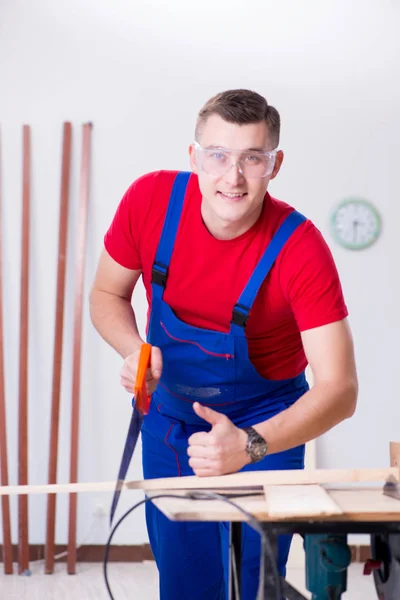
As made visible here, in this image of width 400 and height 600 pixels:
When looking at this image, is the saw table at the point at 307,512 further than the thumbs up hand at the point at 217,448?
No

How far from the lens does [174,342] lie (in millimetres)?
2180

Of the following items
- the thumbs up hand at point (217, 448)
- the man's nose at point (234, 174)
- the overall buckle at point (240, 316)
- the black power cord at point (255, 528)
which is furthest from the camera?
the overall buckle at point (240, 316)

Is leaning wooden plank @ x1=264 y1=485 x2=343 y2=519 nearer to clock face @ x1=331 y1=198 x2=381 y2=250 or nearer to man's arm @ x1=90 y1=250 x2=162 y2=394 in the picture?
man's arm @ x1=90 y1=250 x2=162 y2=394

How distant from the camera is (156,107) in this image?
153 inches

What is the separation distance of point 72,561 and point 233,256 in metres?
2.34

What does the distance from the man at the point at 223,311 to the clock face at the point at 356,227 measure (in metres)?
1.74

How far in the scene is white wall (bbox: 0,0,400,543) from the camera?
3.86 metres

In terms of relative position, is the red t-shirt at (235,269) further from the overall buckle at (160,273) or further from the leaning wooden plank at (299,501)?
the leaning wooden plank at (299,501)

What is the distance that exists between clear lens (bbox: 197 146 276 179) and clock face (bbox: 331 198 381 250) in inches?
79.1

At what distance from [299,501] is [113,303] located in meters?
0.94

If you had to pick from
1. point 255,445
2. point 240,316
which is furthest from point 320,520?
point 240,316

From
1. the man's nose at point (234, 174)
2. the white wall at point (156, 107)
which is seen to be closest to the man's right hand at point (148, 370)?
the man's nose at point (234, 174)

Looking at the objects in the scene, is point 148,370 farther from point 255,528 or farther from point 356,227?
point 356,227

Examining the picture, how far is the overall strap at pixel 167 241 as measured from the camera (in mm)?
2115
